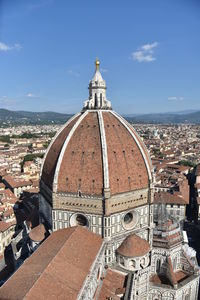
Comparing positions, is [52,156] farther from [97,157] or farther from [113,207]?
[113,207]

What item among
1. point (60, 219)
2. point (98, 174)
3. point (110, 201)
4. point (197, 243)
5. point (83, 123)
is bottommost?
point (197, 243)

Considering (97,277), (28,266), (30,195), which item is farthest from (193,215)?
(28,266)

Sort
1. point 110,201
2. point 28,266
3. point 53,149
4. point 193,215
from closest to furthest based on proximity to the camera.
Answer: point 28,266
point 110,201
point 53,149
point 193,215

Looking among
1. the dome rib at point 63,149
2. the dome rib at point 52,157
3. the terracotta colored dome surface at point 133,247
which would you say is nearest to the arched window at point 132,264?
the terracotta colored dome surface at point 133,247

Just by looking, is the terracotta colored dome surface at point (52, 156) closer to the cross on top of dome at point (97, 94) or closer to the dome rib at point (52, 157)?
the dome rib at point (52, 157)

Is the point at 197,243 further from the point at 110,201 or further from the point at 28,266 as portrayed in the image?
the point at 28,266

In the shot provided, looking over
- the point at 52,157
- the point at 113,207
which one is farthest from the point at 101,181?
the point at 52,157
